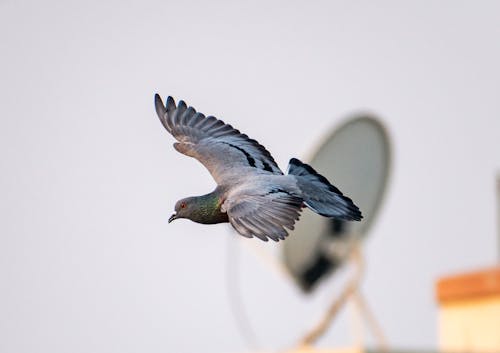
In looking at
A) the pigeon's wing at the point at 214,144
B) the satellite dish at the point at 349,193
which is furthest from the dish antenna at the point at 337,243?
the pigeon's wing at the point at 214,144

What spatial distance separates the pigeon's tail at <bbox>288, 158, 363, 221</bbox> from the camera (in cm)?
396

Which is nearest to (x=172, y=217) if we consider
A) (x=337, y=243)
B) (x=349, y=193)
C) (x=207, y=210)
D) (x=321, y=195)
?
(x=207, y=210)

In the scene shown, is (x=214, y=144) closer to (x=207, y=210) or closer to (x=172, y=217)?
(x=172, y=217)

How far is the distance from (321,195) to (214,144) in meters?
0.59

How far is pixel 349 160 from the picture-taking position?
81.6 ft

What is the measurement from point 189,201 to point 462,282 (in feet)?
135

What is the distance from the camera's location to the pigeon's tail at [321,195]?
13.0ft

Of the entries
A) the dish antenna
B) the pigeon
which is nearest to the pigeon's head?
the pigeon

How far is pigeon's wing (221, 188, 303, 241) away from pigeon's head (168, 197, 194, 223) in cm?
29

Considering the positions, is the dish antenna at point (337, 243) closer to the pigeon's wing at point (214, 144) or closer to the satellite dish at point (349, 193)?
the satellite dish at point (349, 193)

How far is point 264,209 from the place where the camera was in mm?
3793

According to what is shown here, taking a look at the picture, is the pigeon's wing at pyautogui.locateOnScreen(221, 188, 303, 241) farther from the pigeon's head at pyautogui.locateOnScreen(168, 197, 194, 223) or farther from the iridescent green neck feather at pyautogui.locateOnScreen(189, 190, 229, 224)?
the pigeon's head at pyautogui.locateOnScreen(168, 197, 194, 223)

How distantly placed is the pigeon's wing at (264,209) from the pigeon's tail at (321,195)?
5.5 inches

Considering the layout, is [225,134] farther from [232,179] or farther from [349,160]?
[349,160]
